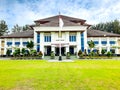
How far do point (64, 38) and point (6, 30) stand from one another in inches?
1996

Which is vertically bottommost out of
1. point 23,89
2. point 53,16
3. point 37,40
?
point 23,89

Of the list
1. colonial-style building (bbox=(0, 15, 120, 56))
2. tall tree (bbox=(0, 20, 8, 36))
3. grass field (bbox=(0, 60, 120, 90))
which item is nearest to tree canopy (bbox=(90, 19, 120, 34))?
colonial-style building (bbox=(0, 15, 120, 56))

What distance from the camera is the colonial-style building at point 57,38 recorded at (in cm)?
5397

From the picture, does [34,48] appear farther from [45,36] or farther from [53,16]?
[53,16]

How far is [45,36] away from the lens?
55.4 metres

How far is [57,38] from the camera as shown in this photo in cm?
5447

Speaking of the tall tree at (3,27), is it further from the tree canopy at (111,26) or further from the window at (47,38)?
the window at (47,38)

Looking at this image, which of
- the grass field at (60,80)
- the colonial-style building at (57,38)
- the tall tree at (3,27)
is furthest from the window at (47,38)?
the tall tree at (3,27)

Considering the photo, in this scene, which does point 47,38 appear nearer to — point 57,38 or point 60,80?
point 57,38

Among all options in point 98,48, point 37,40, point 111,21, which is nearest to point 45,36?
point 37,40

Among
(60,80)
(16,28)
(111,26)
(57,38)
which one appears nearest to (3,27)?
(16,28)

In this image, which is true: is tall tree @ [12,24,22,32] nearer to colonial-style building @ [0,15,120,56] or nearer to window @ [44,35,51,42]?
colonial-style building @ [0,15,120,56]

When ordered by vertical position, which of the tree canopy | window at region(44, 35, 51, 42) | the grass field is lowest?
the grass field

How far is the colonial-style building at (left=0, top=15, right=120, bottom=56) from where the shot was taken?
5397 cm
